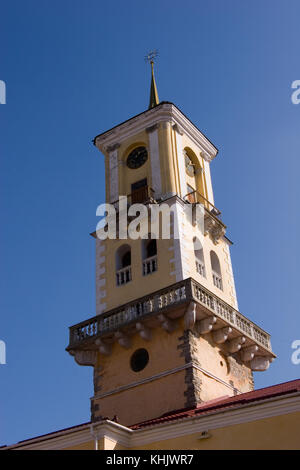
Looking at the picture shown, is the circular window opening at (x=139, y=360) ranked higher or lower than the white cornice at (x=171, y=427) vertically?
higher

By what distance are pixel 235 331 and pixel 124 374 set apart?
471cm

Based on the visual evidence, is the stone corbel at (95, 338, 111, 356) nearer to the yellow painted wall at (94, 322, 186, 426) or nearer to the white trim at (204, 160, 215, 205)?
the yellow painted wall at (94, 322, 186, 426)

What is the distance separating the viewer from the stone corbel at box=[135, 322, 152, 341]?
2484 centimetres

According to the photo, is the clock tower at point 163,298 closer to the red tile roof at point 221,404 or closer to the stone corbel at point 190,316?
the stone corbel at point 190,316

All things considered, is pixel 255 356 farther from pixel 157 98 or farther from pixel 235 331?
pixel 157 98

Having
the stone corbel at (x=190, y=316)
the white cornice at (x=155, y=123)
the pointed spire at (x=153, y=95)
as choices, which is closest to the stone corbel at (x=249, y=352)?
the stone corbel at (x=190, y=316)

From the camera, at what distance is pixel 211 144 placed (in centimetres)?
3444

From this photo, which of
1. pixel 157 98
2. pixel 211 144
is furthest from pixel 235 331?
pixel 157 98

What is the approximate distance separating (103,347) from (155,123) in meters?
11.6

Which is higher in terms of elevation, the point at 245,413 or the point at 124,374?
the point at 124,374

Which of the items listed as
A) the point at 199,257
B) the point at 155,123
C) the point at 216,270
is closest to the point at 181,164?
the point at 155,123

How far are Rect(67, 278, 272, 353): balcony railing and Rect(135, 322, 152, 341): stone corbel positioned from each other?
0.66ft

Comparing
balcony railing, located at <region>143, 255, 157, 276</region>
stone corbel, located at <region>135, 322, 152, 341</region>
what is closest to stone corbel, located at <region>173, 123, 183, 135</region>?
balcony railing, located at <region>143, 255, 157, 276</region>

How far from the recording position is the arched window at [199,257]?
27.6 meters
